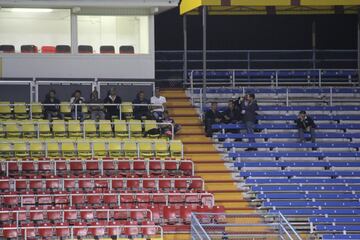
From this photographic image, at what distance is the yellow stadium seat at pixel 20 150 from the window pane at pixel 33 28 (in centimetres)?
447

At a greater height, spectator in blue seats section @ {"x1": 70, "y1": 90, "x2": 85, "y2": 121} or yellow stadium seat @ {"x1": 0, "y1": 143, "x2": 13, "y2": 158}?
spectator in blue seats section @ {"x1": 70, "y1": 90, "x2": 85, "y2": 121}

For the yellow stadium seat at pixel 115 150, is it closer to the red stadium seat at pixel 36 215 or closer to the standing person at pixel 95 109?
the standing person at pixel 95 109

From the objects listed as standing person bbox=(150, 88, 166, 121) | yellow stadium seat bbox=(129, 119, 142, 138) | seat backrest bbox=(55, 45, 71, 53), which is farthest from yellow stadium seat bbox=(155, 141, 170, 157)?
seat backrest bbox=(55, 45, 71, 53)

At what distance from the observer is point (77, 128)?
38.3 metres

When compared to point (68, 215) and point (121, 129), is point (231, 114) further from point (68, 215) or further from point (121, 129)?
point (68, 215)

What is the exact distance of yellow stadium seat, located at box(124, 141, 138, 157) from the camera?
124 feet

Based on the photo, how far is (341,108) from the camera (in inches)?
1629

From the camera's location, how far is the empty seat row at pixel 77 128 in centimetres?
3800

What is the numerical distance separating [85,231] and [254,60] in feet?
39.8

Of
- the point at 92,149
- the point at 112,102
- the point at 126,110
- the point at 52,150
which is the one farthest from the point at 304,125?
the point at 52,150

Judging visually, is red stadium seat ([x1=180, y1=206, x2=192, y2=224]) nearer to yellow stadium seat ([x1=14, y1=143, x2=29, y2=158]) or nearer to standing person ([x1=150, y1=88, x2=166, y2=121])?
yellow stadium seat ([x1=14, y1=143, x2=29, y2=158])

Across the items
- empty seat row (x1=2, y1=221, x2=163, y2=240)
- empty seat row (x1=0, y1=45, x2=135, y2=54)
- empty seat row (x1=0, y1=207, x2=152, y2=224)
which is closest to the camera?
empty seat row (x1=2, y1=221, x2=163, y2=240)

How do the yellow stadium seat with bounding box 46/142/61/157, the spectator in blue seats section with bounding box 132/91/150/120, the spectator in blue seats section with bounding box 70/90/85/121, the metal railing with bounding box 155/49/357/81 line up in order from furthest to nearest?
the metal railing with bounding box 155/49/357/81, the spectator in blue seats section with bounding box 132/91/150/120, the spectator in blue seats section with bounding box 70/90/85/121, the yellow stadium seat with bounding box 46/142/61/157

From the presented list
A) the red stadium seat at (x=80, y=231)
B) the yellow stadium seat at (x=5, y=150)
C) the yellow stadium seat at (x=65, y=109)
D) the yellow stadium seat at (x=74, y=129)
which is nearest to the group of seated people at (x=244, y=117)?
the yellow stadium seat at (x=74, y=129)
